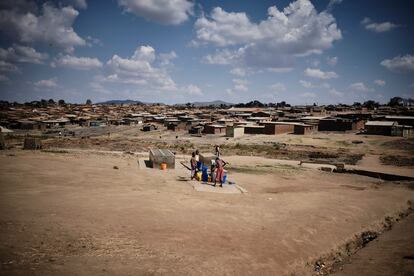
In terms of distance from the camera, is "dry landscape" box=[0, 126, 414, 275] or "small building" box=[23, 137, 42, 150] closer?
"dry landscape" box=[0, 126, 414, 275]

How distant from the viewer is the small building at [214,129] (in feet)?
189

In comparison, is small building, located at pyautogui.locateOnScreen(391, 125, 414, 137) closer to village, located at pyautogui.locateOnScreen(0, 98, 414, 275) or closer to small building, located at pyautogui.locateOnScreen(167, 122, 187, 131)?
village, located at pyautogui.locateOnScreen(0, 98, 414, 275)

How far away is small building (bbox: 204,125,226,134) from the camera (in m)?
57.5

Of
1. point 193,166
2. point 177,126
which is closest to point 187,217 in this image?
point 193,166

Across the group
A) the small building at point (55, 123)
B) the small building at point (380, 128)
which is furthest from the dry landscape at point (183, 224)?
the small building at point (55, 123)

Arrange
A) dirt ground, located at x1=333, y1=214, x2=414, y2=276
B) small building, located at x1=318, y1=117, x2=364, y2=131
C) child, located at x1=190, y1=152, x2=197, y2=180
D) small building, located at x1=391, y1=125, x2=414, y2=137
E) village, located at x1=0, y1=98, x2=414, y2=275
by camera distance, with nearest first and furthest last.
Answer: village, located at x1=0, y1=98, x2=414, y2=275, dirt ground, located at x1=333, y1=214, x2=414, y2=276, child, located at x1=190, y1=152, x2=197, y2=180, small building, located at x1=391, y1=125, x2=414, y2=137, small building, located at x1=318, y1=117, x2=364, y2=131

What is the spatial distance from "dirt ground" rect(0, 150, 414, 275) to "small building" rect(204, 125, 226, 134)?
1619 inches

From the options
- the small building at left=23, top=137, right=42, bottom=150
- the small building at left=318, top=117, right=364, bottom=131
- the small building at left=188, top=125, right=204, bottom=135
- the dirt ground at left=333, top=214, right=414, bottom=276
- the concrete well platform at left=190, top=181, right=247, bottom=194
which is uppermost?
the small building at left=318, top=117, right=364, bottom=131

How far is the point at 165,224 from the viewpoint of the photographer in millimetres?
8875

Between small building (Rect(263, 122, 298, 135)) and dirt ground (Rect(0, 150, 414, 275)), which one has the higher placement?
small building (Rect(263, 122, 298, 135))

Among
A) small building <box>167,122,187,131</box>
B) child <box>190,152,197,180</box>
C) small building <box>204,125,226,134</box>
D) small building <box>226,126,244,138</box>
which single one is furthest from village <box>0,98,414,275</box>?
small building <box>167,122,187,131</box>

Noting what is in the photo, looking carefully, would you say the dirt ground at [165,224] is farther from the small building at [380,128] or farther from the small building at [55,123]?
the small building at [55,123]

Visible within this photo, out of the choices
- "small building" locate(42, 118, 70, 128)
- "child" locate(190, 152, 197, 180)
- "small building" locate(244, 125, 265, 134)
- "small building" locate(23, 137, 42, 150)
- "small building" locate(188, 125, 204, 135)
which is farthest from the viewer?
"small building" locate(42, 118, 70, 128)

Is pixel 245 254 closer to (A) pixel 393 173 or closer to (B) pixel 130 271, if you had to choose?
(B) pixel 130 271
